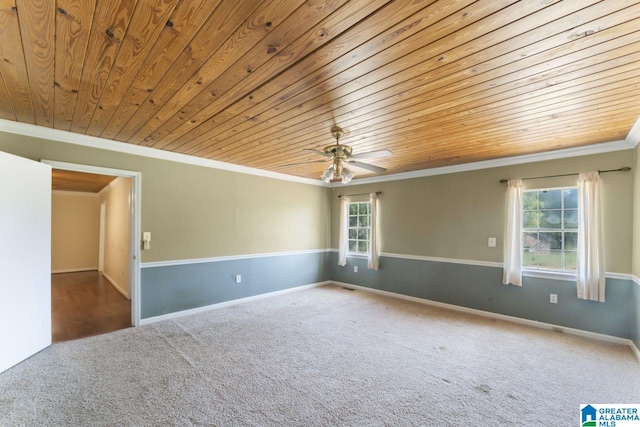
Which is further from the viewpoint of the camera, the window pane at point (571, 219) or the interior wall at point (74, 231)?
the interior wall at point (74, 231)

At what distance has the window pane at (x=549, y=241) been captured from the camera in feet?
12.5

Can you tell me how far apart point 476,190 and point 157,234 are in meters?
4.94

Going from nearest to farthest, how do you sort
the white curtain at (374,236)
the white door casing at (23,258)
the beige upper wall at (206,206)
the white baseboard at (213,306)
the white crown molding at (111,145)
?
the white door casing at (23,258)
the white crown molding at (111,145)
the beige upper wall at (206,206)
the white baseboard at (213,306)
the white curtain at (374,236)

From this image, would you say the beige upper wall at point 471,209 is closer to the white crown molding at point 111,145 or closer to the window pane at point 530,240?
the window pane at point 530,240

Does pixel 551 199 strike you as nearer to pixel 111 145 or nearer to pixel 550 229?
pixel 550 229

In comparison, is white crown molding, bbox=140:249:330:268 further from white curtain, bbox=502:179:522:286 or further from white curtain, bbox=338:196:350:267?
white curtain, bbox=502:179:522:286

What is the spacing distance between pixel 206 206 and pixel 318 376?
10.3 ft

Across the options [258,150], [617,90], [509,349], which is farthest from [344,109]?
[509,349]

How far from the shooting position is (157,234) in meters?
3.99

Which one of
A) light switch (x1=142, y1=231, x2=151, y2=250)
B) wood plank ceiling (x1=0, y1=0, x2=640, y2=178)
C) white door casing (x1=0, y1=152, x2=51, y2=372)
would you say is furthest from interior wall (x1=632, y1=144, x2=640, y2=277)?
white door casing (x1=0, y1=152, x2=51, y2=372)

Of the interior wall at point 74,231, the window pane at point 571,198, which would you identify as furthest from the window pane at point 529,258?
the interior wall at point 74,231

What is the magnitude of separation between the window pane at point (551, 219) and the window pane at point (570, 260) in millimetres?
384

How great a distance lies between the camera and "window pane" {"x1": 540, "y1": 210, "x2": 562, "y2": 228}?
382 cm

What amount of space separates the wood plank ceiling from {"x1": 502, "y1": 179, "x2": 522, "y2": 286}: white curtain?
3.23ft
